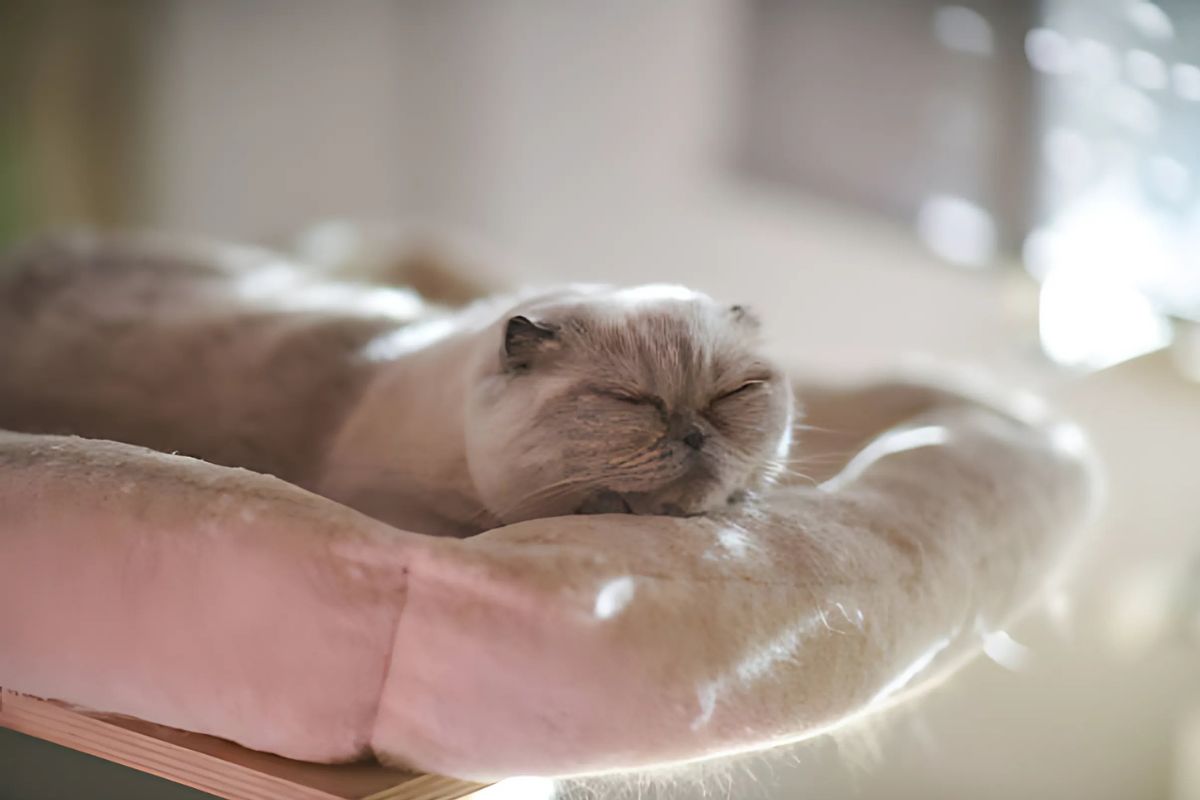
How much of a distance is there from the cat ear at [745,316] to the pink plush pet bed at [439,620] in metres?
0.19

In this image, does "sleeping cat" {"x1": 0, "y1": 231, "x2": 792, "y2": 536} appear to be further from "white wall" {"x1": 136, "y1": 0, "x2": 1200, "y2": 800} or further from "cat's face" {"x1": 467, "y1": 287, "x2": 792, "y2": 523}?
"white wall" {"x1": 136, "y1": 0, "x2": 1200, "y2": 800}

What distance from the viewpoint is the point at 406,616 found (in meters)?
0.86

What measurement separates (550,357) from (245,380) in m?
0.52

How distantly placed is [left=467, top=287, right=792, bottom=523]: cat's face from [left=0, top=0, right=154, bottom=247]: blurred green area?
2609 millimetres

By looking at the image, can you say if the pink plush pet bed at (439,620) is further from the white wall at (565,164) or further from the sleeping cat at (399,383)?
the white wall at (565,164)

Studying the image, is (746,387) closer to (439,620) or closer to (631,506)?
(631,506)

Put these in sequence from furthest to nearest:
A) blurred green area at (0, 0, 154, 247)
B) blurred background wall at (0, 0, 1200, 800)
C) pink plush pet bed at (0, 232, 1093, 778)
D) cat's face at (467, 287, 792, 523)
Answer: blurred green area at (0, 0, 154, 247) → blurred background wall at (0, 0, 1200, 800) → cat's face at (467, 287, 792, 523) → pink plush pet bed at (0, 232, 1093, 778)

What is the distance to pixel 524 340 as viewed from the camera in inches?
42.1

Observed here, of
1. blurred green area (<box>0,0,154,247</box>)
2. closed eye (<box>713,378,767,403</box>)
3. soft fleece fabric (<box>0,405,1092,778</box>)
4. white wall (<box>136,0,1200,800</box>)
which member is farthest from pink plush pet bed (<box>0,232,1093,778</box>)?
blurred green area (<box>0,0,154,247</box>)

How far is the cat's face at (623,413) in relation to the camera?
1026 mm

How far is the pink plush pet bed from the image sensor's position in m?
0.84

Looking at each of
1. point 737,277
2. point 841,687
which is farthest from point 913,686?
point 737,277

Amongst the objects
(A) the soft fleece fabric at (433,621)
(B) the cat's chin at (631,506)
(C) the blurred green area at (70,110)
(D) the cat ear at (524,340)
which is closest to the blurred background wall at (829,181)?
(C) the blurred green area at (70,110)

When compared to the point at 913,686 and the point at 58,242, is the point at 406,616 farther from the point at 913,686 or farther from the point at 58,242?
the point at 58,242
